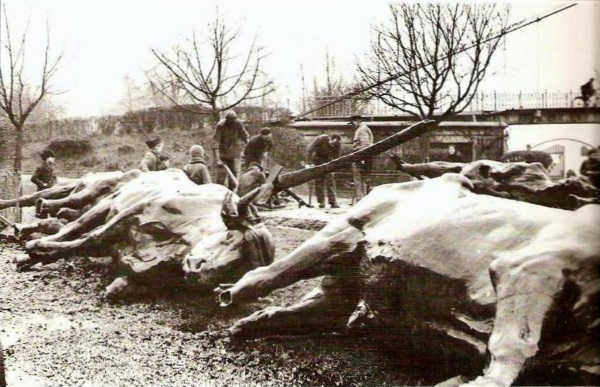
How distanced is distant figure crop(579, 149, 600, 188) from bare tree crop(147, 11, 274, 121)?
2129 millimetres

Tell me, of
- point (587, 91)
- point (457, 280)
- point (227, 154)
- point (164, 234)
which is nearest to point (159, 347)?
point (164, 234)

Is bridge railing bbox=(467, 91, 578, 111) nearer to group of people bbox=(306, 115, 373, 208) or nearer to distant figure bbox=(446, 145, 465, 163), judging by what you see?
distant figure bbox=(446, 145, 465, 163)

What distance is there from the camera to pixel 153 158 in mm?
4441

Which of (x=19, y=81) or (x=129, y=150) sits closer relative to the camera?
(x=19, y=81)

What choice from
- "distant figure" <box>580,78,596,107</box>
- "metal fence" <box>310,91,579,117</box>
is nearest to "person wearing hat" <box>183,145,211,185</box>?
"metal fence" <box>310,91,579,117</box>

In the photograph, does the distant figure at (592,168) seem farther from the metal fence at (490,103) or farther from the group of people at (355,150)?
the group of people at (355,150)

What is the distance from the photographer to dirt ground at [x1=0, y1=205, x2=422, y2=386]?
249cm

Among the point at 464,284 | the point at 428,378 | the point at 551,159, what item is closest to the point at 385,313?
the point at 428,378

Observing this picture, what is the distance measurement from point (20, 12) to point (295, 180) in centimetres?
192

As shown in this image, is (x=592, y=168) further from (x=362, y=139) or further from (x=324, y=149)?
(x=324, y=149)

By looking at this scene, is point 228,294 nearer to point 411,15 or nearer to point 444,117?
point 444,117

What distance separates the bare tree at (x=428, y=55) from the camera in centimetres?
263

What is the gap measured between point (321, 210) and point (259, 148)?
1528mm

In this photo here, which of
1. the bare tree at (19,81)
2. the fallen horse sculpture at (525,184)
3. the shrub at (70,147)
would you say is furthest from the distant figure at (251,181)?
the fallen horse sculpture at (525,184)
